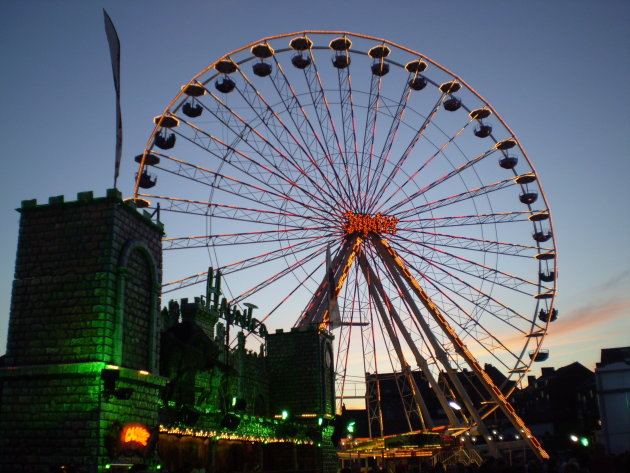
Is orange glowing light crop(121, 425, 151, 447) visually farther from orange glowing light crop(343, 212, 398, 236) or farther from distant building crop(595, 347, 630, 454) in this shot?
orange glowing light crop(343, 212, 398, 236)

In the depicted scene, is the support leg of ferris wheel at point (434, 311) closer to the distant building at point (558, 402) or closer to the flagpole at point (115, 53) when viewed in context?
the flagpole at point (115, 53)

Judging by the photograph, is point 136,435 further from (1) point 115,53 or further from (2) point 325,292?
(2) point 325,292

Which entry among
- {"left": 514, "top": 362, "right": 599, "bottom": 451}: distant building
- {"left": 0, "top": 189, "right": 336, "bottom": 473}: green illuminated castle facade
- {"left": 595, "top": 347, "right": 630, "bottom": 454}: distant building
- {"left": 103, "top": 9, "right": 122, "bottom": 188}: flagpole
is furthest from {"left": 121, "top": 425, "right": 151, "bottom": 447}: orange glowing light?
{"left": 514, "top": 362, "right": 599, "bottom": 451}: distant building

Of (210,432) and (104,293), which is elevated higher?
(104,293)

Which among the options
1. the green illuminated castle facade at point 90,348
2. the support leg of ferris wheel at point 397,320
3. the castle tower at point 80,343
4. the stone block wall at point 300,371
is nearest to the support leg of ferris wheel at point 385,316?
the support leg of ferris wheel at point 397,320

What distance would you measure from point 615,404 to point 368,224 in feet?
61.3

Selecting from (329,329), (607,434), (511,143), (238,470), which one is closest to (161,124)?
(329,329)

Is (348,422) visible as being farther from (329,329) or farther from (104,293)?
(104,293)

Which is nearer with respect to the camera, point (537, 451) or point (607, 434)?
point (607, 434)

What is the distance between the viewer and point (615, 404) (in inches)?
568

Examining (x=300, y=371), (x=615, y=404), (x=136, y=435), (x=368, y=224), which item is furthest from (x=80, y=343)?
(x=368, y=224)

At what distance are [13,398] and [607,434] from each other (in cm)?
1248

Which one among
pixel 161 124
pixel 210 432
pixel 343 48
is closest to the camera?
pixel 210 432

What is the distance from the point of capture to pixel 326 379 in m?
31.0
